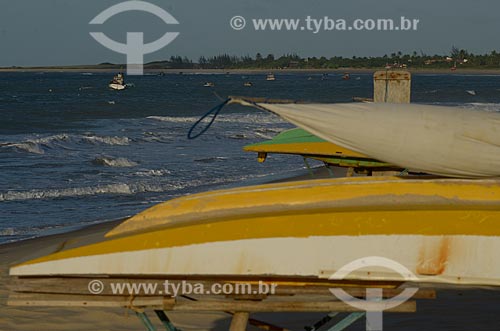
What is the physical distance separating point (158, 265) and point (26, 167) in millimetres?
15965

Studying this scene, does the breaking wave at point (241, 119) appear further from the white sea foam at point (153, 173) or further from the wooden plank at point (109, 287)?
the wooden plank at point (109, 287)

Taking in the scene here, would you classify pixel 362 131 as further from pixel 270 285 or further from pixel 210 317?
pixel 210 317

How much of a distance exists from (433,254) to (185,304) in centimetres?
132

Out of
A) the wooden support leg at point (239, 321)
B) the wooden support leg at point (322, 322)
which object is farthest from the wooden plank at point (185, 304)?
the wooden support leg at point (322, 322)

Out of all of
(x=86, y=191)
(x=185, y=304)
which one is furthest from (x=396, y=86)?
(x=86, y=191)

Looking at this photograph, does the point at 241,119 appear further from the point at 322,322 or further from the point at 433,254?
the point at 433,254

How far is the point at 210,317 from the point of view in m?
7.32

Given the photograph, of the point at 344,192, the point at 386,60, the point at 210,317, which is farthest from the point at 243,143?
the point at 386,60

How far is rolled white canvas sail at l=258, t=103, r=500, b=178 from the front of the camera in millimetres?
4969

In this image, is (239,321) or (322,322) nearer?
(239,321)

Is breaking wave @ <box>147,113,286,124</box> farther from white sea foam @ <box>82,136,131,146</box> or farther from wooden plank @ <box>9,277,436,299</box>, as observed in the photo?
wooden plank @ <box>9,277,436,299</box>

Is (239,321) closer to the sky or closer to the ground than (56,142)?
closer to the sky

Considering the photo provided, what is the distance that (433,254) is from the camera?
187 inches

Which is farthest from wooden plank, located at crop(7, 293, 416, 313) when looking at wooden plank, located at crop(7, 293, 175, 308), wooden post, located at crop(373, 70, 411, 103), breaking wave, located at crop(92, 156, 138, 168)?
breaking wave, located at crop(92, 156, 138, 168)
